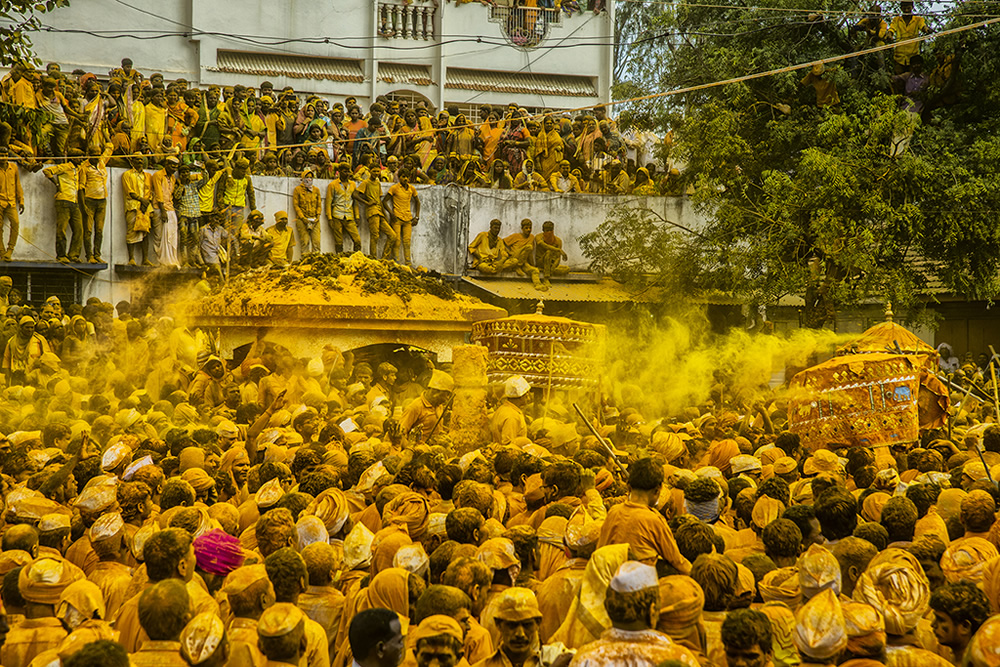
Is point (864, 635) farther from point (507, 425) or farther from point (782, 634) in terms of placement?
point (507, 425)

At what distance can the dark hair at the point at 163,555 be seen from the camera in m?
4.91

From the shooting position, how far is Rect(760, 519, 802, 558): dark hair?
5426 mm

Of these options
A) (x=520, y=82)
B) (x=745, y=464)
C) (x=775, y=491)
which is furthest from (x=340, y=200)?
(x=775, y=491)

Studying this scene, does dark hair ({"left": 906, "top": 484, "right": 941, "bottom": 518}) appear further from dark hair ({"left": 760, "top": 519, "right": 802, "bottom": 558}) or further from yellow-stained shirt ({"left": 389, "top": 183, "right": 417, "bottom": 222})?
yellow-stained shirt ({"left": 389, "top": 183, "right": 417, "bottom": 222})

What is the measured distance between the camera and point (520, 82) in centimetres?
3031

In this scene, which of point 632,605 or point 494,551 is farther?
point 494,551

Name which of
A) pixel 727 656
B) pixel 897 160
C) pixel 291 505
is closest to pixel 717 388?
pixel 897 160

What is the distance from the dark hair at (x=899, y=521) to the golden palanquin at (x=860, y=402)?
419 centimetres

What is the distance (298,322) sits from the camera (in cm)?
1723

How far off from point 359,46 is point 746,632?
26.5 m

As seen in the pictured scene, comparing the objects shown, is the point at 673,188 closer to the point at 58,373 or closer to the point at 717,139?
the point at 717,139

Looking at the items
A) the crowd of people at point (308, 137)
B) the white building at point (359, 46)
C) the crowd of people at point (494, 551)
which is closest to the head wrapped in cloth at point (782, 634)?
the crowd of people at point (494, 551)

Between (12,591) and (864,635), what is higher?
(864,635)

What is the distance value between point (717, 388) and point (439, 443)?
574 cm
